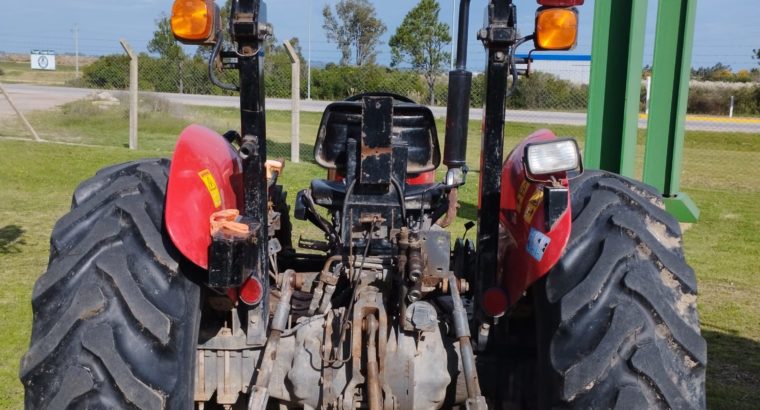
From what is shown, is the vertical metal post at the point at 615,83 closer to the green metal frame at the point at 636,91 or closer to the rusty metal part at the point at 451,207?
the green metal frame at the point at 636,91

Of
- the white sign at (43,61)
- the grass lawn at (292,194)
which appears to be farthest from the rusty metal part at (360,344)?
the white sign at (43,61)

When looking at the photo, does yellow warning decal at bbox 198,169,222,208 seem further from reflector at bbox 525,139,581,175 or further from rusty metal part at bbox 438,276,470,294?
reflector at bbox 525,139,581,175

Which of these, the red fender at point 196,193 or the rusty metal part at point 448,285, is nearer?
the red fender at point 196,193

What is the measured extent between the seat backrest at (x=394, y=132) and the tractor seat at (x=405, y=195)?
0.14 meters

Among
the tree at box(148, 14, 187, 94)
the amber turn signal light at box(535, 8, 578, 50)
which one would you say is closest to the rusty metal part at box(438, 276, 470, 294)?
the amber turn signal light at box(535, 8, 578, 50)

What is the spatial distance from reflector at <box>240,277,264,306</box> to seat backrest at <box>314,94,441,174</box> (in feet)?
3.63

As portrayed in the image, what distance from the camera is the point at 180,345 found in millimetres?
2576

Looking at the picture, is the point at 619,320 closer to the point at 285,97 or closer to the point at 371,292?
the point at 371,292

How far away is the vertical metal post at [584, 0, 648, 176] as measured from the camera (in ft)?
25.4

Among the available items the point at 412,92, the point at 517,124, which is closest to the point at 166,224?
the point at 412,92

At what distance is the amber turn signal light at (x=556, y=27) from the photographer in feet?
8.14

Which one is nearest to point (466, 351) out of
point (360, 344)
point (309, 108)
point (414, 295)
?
point (414, 295)

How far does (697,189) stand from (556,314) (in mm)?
12804

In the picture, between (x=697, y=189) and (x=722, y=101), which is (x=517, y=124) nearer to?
(x=697, y=189)
